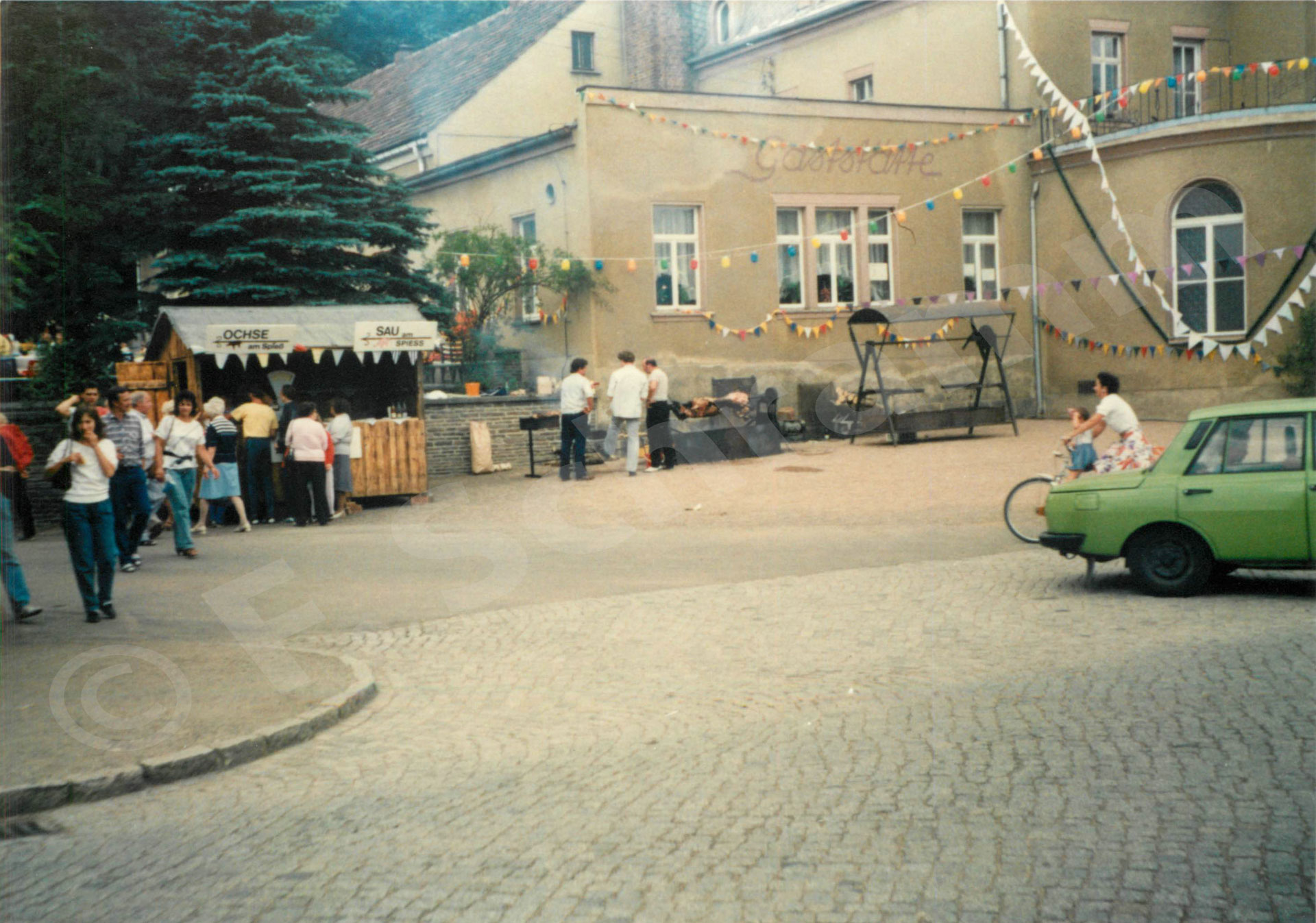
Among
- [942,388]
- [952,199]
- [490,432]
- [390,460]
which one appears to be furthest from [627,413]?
[952,199]

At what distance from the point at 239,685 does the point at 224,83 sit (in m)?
17.8

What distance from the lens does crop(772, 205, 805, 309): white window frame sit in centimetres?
2612

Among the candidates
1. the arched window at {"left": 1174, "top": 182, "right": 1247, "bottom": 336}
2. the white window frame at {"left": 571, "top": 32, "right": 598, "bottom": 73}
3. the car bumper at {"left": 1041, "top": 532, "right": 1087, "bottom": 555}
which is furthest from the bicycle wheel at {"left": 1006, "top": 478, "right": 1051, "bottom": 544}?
the white window frame at {"left": 571, "top": 32, "right": 598, "bottom": 73}

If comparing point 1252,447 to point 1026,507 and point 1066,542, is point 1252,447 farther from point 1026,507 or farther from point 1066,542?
point 1026,507

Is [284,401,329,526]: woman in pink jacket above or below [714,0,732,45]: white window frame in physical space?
below

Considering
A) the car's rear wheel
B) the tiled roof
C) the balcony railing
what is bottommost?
Result: the car's rear wheel

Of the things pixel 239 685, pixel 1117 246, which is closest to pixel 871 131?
pixel 1117 246

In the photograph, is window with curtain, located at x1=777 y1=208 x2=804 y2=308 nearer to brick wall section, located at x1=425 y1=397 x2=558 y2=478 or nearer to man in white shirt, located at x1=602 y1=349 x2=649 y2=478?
brick wall section, located at x1=425 y1=397 x2=558 y2=478

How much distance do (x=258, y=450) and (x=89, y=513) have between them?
756 cm

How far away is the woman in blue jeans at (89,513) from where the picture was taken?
1028cm

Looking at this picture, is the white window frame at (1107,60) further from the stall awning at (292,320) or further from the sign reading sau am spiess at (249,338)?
the sign reading sau am spiess at (249,338)

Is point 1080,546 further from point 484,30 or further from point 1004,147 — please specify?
point 484,30

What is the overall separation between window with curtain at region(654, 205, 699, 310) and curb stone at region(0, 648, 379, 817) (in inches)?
716

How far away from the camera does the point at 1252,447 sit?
32.1 ft
